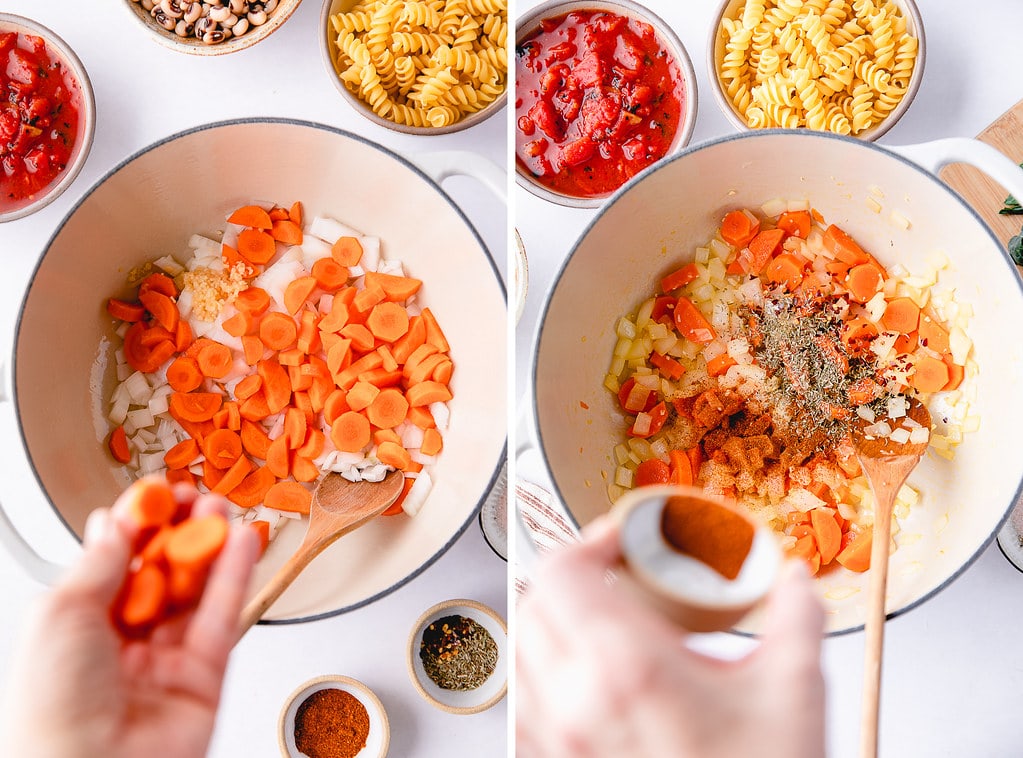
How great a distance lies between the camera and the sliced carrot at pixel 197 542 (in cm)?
69

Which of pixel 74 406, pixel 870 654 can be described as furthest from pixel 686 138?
pixel 74 406

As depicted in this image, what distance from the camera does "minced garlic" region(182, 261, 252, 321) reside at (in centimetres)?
170

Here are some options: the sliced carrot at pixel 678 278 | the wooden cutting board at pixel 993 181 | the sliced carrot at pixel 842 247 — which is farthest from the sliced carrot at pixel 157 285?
the wooden cutting board at pixel 993 181

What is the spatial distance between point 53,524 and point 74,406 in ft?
1.10

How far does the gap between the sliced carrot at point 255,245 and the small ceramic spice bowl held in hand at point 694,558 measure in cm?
129

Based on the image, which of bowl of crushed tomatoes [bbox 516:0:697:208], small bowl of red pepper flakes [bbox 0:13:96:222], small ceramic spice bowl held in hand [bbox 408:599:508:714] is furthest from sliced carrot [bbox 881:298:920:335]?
small bowl of red pepper flakes [bbox 0:13:96:222]

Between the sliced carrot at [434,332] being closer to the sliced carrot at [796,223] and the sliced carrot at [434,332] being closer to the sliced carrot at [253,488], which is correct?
the sliced carrot at [253,488]

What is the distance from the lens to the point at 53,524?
68.4 inches

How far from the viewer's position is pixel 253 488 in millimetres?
1641

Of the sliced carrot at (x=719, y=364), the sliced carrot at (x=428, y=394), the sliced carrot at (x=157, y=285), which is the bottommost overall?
the sliced carrot at (x=428, y=394)

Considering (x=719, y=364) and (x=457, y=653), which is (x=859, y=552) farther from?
(x=457, y=653)

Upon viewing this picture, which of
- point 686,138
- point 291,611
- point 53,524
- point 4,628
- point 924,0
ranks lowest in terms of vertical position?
point 4,628

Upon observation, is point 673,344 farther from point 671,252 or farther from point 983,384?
point 983,384

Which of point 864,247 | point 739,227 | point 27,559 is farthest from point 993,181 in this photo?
point 27,559
